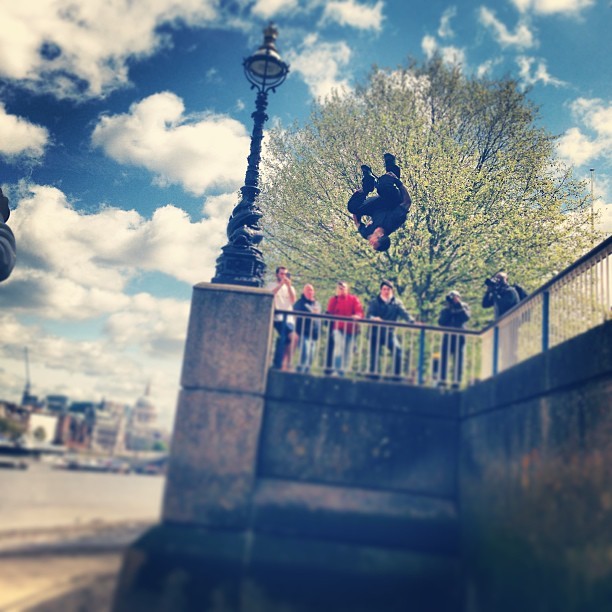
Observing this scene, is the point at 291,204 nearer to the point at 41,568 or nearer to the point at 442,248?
the point at 442,248

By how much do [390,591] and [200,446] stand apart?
114 inches

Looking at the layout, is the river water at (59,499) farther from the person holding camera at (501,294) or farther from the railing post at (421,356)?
the person holding camera at (501,294)

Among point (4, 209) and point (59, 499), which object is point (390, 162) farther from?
point (59, 499)

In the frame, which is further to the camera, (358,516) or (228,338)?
(228,338)

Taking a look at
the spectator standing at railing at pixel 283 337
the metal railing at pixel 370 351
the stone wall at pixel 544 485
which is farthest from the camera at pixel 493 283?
the spectator standing at railing at pixel 283 337

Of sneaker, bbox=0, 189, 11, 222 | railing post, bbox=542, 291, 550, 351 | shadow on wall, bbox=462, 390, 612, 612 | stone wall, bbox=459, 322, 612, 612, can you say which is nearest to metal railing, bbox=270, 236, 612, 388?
railing post, bbox=542, 291, 550, 351

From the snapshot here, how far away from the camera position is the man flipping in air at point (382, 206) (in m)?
11.1

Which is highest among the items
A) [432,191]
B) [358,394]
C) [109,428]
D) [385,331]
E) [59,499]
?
[432,191]

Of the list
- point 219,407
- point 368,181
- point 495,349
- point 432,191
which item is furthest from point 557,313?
point 432,191

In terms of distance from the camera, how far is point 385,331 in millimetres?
8852

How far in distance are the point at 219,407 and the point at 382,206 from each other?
5486 millimetres

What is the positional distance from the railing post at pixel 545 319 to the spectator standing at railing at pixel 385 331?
240 centimetres

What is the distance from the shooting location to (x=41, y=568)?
20.0 feet

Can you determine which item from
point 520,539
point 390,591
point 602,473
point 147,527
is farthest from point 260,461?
point 602,473
